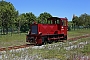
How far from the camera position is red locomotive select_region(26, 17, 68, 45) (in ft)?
79.6

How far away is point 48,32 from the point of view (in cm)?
2595

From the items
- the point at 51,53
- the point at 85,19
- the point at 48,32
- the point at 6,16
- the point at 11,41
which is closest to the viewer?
the point at 51,53

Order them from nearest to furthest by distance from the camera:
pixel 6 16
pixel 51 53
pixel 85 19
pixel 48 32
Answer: pixel 51 53 → pixel 48 32 → pixel 6 16 → pixel 85 19

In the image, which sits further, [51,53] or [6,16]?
[6,16]

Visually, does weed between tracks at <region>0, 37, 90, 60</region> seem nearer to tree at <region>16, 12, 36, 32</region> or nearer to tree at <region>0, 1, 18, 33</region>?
tree at <region>0, 1, 18, 33</region>

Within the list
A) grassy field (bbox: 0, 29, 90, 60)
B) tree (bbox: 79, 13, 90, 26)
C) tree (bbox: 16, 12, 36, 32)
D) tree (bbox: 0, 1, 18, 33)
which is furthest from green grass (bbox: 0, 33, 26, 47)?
tree (bbox: 79, 13, 90, 26)

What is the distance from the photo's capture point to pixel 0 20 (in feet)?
154

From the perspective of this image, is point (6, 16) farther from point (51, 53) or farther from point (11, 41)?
point (51, 53)

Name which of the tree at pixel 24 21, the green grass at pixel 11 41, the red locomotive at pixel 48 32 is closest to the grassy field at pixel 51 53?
the red locomotive at pixel 48 32

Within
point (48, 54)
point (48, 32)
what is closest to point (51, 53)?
point (48, 54)

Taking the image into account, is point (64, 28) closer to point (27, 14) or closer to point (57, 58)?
point (57, 58)

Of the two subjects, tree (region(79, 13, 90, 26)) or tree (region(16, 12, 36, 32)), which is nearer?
tree (region(16, 12, 36, 32))

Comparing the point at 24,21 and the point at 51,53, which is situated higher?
the point at 24,21

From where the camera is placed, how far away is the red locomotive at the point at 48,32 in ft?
79.6
